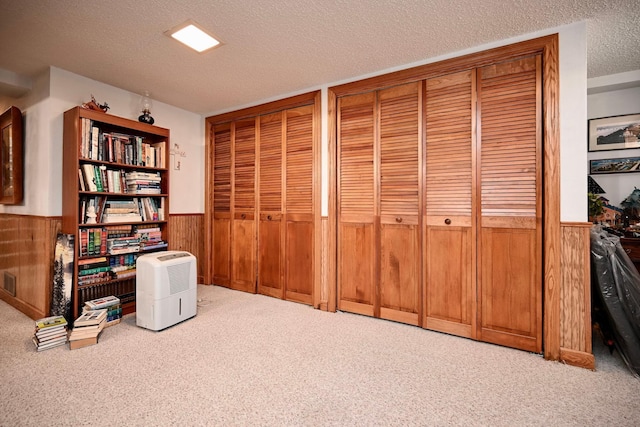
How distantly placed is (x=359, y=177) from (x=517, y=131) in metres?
1.43

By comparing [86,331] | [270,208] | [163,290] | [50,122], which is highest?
[50,122]

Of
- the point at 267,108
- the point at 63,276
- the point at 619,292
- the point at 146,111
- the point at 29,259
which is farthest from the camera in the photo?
the point at 267,108

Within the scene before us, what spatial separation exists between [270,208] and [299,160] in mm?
738

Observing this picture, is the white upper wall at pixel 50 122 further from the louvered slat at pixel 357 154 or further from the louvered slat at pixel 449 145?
the louvered slat at pixel 449 145

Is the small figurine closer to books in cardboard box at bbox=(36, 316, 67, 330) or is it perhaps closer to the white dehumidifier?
the white dehumidifier

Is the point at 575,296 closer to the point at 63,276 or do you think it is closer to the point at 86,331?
the point at 86,331

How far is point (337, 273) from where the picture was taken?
3164mm

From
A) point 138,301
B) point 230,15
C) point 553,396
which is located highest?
point 230,15

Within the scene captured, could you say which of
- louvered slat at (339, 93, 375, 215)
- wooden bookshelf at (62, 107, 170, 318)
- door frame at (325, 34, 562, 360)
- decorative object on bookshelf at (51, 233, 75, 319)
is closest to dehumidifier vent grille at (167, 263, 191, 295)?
wooden bookshelf at (62, 107, 170, 318)

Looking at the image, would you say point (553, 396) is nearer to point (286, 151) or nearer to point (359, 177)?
point (359, 177)

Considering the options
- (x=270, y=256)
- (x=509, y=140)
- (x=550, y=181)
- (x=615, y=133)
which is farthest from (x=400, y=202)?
(x=615, y=133)

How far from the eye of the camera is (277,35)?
7.48ft

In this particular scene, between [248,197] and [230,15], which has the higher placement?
[230,15]

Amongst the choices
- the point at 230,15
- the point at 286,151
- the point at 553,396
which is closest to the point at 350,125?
the point at 286,151
